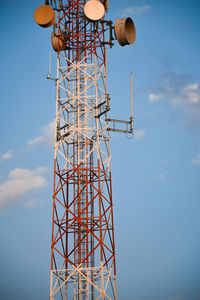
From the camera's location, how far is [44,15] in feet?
115

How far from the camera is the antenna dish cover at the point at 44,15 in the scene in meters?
35.0

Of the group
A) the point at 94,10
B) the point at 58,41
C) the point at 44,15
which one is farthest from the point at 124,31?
the point at 44,15

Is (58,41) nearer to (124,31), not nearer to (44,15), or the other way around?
(44,15)

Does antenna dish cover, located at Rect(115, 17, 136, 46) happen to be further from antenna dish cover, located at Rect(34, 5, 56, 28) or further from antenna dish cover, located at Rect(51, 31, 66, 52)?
antenna dish cover, located at Rect(34, 5, 56, 28)

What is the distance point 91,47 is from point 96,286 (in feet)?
64.5

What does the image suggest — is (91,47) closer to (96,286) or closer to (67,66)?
(67,66)

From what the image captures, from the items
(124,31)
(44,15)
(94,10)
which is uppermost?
(94,10)

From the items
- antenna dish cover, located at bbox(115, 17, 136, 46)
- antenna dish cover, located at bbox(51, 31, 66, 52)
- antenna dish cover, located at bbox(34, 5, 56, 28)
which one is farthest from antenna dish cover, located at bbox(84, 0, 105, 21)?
antenna dish cover, located at bbox(51, 31, 66, 52)

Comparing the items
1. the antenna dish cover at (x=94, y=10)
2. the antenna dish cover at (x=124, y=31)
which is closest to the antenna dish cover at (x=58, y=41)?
the antenna dish cover at (x=94, y=10)

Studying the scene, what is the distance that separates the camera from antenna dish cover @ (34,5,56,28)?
3500 cm

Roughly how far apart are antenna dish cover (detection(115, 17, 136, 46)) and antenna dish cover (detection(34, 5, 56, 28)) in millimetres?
5492

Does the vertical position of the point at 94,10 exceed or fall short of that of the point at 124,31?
it exceeds it

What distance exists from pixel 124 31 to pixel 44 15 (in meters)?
Result: 6.87

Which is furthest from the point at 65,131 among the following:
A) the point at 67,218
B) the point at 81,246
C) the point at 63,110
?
the point at 81,246
